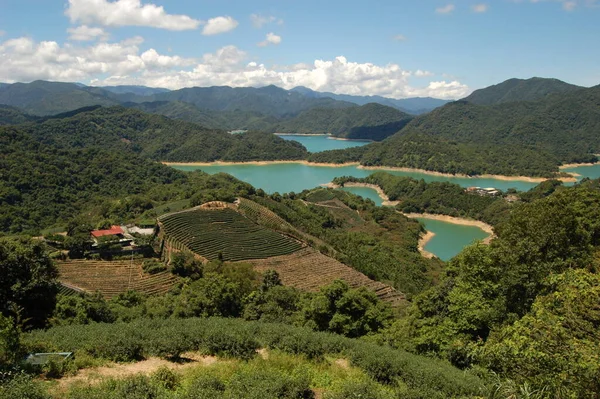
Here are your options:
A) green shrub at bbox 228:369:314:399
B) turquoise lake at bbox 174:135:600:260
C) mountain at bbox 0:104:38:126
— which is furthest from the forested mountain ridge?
green shrub at bbox 228:369:314:399

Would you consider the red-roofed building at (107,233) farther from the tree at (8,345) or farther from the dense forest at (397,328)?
the tree at (8,345)

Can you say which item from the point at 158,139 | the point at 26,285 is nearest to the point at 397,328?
the point at 26,285

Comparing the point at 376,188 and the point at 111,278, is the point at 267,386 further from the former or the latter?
the point at 376,188

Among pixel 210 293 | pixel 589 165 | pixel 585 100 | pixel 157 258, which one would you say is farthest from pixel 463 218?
pixel 585 100

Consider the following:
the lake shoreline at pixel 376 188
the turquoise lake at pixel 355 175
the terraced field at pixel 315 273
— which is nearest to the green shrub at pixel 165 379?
the terraced field at pixel 315 273

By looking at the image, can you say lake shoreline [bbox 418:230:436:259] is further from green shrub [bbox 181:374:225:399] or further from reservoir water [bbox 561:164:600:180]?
reservoir water [bbox 561:164:600:180]

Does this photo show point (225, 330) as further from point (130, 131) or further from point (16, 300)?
point (130, 131)
